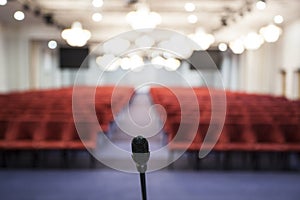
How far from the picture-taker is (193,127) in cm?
700

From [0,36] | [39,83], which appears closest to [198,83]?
[39,83]

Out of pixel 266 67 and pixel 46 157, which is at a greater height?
pixel 266 67

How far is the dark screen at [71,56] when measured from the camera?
77.9 feet

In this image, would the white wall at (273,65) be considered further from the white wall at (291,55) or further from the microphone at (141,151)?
the microphone at (141,151)

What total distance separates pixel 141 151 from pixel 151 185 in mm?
4249

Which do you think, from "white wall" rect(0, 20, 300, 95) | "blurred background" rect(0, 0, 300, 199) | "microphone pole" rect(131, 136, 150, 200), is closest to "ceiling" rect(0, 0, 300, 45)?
"blurred background" rect(0, 0, 300, 199)

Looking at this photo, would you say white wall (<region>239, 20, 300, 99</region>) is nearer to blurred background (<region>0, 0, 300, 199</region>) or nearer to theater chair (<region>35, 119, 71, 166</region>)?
blurred background (<region>0, 0, 300, 199</region>)

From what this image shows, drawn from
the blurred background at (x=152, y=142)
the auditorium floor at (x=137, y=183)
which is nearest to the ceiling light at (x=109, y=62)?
the blurred background at (x=152, y=142)

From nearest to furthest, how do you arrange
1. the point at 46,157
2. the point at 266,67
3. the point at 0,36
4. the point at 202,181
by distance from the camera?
the point at 202,181 < the point at 46,157 < the point at 0,36 < the point at 266,67

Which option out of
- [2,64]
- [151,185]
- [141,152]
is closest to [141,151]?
[141,152]

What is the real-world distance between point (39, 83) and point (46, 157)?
16353 millimetres

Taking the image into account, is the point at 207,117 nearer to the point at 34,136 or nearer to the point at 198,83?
the point at 34,136

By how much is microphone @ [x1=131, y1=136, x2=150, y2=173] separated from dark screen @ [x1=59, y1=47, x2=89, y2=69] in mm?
22382

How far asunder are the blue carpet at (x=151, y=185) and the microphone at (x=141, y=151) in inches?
142
